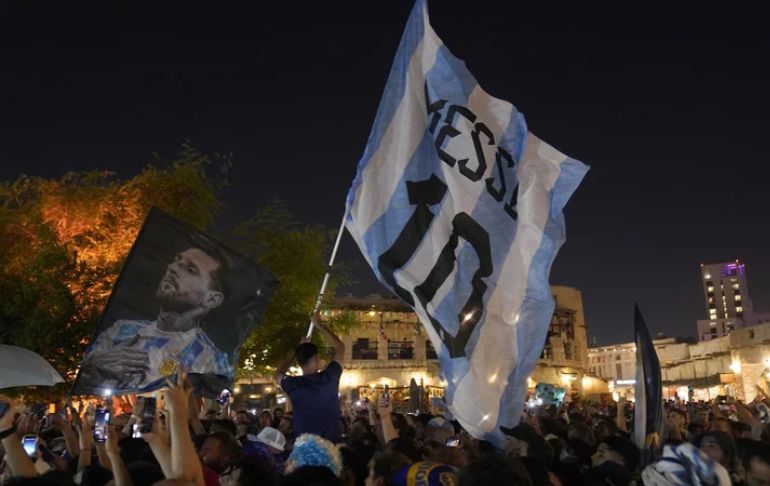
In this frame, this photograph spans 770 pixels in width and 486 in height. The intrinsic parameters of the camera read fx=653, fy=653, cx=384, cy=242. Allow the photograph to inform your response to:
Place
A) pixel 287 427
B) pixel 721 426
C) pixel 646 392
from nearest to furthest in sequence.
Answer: pixel 646 392 → pixel 721 426 → pixel 287 427

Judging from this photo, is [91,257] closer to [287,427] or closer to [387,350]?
[287,427]

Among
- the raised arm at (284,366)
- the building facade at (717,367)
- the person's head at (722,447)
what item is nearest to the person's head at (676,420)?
the person's head at (722,447)

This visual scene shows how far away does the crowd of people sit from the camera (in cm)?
358

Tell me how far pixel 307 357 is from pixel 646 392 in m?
3.57

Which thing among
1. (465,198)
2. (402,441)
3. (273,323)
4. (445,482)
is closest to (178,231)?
(465,198)

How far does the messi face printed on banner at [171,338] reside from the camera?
739 centimetres

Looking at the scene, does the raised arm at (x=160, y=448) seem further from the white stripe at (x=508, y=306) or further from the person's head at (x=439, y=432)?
the person's head at (x=439, y=432)

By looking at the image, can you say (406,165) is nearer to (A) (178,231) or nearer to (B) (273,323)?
(A) (178,231)

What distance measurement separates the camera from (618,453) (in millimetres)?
6379

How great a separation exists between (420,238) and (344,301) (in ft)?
198

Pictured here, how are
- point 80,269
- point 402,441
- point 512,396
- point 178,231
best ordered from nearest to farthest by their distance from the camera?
1. point 402,441
2. point 512,396
3. point 178,231
4. point 80,269

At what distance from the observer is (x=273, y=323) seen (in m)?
26.9

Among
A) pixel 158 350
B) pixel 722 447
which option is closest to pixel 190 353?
pixel 158 350

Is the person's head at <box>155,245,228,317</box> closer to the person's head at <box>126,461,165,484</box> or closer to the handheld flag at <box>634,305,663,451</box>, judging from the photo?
the person's head at <box>126,461,165,484</box>
